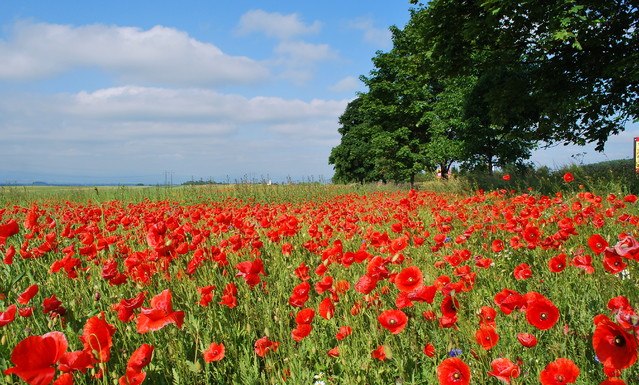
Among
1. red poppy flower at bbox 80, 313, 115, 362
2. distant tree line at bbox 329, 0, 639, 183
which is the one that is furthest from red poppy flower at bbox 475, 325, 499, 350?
distant tree line at bbox 329, 0, 639, 183

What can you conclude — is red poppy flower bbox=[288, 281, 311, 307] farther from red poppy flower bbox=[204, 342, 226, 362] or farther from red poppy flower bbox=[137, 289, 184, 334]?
red poppy flower bbox=[137, 289, 184, 334]

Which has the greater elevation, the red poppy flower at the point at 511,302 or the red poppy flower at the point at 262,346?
the red poppy flower at the point at 511,302

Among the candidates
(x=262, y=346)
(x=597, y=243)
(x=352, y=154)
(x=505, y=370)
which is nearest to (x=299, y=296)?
(x=262, y=346)

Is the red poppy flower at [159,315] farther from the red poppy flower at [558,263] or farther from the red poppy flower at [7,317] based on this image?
the red poppy flower at [558,263]

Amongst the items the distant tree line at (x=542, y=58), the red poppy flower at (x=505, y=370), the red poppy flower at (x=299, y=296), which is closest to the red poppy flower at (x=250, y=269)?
the red poppy flower at (x=299, y=296)

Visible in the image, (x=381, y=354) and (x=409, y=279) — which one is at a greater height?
(x=409, y=279)

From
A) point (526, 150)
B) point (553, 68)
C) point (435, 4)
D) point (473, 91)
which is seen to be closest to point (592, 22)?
point (553, 68)

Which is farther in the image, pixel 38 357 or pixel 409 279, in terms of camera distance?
pixel 409 279

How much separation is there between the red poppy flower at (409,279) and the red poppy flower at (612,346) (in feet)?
2.43

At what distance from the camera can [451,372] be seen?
129 cm

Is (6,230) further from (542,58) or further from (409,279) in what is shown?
(542,58)

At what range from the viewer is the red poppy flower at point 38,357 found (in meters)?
1.14

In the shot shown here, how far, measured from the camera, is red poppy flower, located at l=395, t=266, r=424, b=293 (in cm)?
174

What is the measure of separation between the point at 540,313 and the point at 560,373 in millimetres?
260
